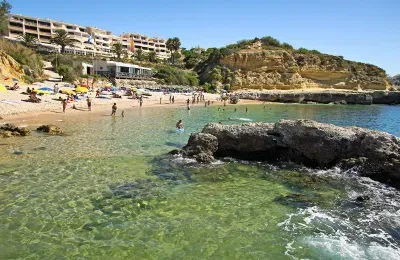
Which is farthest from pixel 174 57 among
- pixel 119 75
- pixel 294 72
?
pixel 119 75

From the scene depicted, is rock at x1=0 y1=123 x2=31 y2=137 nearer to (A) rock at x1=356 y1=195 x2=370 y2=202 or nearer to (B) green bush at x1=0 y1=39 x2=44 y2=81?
(A) rock at x1=356 y1=195 x2=370 y2=202

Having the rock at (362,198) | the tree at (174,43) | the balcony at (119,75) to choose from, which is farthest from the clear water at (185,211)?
the tree at (174,43)

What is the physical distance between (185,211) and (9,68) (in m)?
45.0

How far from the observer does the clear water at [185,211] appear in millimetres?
6988

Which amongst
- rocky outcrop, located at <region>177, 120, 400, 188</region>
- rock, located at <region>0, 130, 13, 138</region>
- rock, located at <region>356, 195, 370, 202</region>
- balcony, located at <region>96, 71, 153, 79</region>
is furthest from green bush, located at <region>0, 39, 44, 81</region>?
rock, located at <region>356, 195, 370, 202</region>

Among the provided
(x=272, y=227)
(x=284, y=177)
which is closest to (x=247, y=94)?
(x=284, y=177)

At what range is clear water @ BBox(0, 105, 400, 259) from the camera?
22.9 feet

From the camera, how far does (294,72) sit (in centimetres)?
8362

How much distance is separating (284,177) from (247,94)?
64.6 meters

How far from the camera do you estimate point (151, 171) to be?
42.8 ft

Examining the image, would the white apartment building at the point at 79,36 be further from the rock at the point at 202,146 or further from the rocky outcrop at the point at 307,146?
the rocky outcrop at the point at 307,146

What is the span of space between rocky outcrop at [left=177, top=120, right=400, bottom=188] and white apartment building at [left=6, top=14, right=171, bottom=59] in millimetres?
85231

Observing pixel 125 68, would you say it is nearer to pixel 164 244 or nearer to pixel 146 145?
pixel 146 145

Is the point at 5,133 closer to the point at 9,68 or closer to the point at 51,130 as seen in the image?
the point at 51,130
